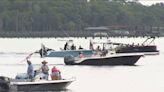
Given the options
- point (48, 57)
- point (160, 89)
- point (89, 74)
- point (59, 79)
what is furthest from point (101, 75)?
point (48, 57)

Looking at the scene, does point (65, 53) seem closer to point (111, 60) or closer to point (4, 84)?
point (111, 60)

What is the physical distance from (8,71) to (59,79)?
22442mm

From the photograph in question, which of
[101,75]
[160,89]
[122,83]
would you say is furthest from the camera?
[101,75]

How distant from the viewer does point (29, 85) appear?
169 ft

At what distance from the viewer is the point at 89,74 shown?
72.8 metres

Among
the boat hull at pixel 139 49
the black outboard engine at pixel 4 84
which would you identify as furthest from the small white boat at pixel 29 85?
the boat hull at pixel 139 49

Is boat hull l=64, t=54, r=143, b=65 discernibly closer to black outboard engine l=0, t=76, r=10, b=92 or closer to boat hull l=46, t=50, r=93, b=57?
boat hull l=46, t=50, r=93, b=57

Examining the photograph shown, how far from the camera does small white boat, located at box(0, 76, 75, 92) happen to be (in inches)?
1996

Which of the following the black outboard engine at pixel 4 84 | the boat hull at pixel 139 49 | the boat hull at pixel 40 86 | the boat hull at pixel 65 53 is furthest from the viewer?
the boat hull at pixel 139 49

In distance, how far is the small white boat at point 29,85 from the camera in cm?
5069

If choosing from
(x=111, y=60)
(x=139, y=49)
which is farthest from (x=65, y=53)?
(x=111, y=60)

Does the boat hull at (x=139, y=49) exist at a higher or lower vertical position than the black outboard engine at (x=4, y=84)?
higher

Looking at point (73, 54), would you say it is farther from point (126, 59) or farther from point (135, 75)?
point (135, 75)

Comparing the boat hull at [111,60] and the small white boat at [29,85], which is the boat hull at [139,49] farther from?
the small white boat at [29,85]
